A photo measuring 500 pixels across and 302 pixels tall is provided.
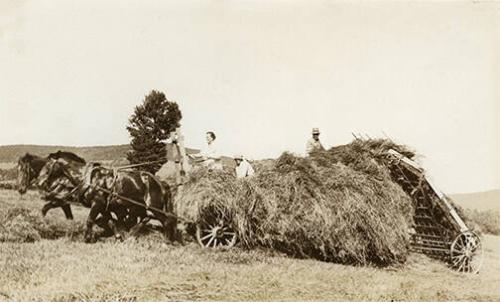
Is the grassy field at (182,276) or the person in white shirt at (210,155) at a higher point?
the person in white shirt at (210,155)

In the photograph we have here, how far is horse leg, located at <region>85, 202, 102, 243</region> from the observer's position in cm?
613

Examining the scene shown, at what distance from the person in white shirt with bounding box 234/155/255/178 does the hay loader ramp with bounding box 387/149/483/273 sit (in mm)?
1932

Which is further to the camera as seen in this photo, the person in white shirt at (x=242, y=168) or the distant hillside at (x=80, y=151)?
the person in white shirt at (x=242, y=168)

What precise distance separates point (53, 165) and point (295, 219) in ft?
9.55

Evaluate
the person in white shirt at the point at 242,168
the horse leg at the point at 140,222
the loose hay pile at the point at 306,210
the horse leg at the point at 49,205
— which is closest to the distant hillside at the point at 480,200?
the loose hay pile at the point at 306,210

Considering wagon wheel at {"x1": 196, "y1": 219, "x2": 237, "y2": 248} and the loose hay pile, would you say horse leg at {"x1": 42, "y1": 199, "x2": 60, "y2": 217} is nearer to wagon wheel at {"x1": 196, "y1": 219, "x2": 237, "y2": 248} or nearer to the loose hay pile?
the loose hay pile

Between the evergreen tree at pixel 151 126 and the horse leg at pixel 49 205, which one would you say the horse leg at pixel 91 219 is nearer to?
the horse leg at pixel 49 205

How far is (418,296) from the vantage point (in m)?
5.87

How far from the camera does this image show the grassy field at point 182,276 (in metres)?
5.08

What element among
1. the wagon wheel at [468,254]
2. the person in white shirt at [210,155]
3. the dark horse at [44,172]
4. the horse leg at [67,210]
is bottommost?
the wagon wheel at [468,254]

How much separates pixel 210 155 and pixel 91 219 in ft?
5.43

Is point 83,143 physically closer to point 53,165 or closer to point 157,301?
point 53,165

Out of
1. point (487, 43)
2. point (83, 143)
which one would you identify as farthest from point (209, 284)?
point (487, 43)

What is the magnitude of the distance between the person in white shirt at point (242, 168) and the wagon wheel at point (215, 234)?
677 mm
